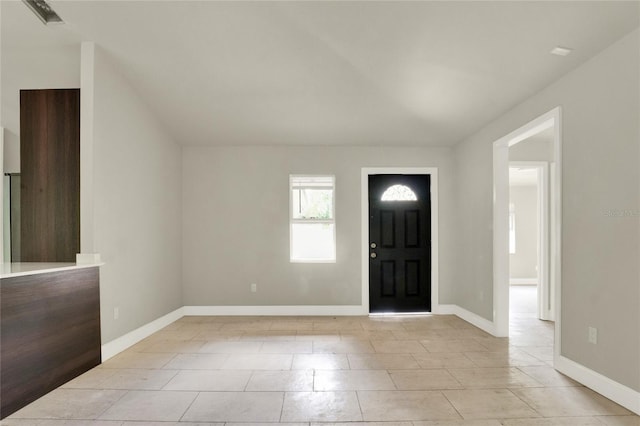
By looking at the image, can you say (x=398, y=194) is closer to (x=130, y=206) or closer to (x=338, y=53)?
(x=338, y=53)

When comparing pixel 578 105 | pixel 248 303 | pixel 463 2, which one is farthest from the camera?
pixel 248 303

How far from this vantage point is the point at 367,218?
570cm

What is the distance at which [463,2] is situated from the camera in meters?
2.78

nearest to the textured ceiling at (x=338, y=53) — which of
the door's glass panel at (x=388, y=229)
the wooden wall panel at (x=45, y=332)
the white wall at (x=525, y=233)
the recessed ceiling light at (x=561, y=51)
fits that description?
the recessed ceiling light at (x=561, y=51)

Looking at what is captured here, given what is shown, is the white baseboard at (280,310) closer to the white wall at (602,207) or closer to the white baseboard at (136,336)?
the white baseboard at (136,336)

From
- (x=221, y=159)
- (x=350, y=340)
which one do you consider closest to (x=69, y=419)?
(x=350, y=340)

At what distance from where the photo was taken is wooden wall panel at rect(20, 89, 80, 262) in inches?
146

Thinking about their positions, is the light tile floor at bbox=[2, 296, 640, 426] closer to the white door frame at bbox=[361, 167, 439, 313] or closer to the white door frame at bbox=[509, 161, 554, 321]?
the white door frame at bbox=[509, 161, 554, 321]

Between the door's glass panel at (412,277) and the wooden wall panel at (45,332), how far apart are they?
4.12 metres

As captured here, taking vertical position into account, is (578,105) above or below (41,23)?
below

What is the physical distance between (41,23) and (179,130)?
2046 mm

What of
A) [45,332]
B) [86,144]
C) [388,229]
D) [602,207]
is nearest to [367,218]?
[388,229]

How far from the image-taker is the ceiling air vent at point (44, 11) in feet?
10.0

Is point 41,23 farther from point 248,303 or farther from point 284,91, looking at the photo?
point 248,303
